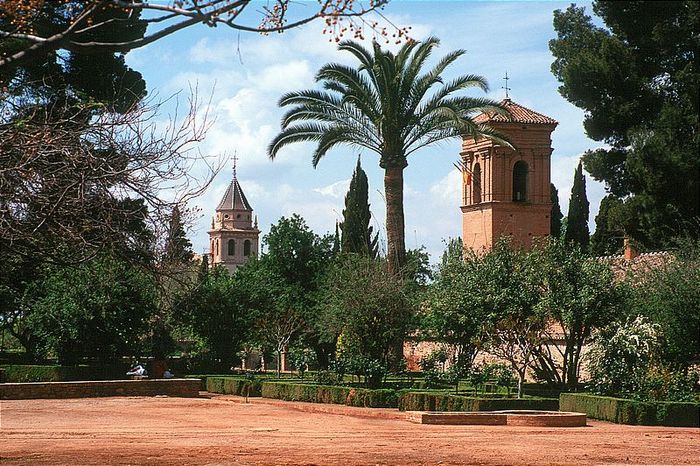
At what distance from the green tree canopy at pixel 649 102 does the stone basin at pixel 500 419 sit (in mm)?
11503

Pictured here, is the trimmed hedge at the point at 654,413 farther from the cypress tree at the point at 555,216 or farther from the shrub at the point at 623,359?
the cypress tree at the point at 555,216

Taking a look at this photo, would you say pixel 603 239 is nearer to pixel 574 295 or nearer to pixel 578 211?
pixel 578 211

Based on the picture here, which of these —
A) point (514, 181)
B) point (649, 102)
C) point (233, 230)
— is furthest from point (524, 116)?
point (233, 230)

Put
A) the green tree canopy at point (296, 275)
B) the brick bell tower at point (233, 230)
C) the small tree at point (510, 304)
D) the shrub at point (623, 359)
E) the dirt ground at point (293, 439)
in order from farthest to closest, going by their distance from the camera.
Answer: the brick bell tower at point (233, 230)
the green tree canopy at point (296, 275)
the small tree at point (510, 304)
the shrub at point (623, 359)
the dirt ground at point (293, 439)

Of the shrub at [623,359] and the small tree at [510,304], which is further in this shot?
the small tree at [510,304]

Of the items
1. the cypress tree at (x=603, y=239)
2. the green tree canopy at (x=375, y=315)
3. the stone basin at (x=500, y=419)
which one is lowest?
the stone basin at (x=500, y=419)

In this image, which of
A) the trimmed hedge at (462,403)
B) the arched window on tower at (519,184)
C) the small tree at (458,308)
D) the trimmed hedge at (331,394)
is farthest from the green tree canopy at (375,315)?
the arched window on tower at (519,184)

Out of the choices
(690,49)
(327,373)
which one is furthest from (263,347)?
(690,49)

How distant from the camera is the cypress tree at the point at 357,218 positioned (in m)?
49.4

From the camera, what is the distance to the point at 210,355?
39.2 m

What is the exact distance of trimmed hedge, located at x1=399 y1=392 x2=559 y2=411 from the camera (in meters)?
24.0

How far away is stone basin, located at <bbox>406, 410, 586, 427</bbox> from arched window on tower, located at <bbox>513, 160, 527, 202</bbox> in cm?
3571

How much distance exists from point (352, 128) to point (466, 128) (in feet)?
10.6

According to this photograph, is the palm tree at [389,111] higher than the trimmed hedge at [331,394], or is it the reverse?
the palm tree at [389,111]
